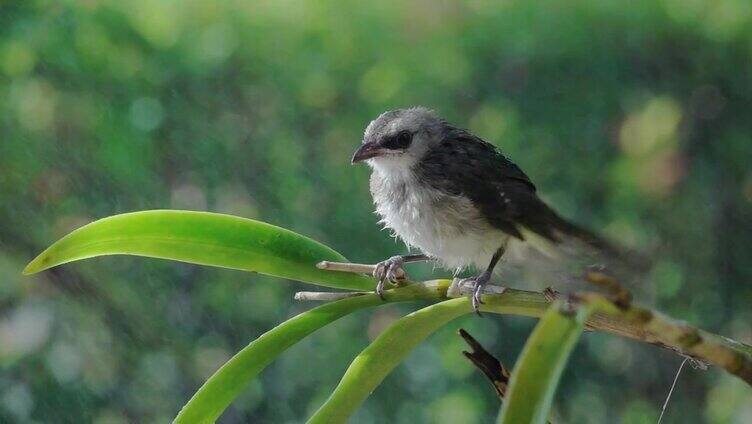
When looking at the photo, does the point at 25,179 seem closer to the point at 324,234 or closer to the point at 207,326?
the point at 207,326

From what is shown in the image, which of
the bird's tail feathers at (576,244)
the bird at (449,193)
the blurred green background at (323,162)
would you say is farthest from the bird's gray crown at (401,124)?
the blurred green background at (323,162)

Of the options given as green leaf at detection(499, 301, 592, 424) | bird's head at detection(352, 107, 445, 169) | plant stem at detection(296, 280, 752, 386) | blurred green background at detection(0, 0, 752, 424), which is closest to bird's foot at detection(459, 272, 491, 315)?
plant stem at detection(296, 280, 752, 386)

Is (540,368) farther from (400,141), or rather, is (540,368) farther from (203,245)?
(400,141)

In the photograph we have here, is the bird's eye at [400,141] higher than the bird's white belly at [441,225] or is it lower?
higher

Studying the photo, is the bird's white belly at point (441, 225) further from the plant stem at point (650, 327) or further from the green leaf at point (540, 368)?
the green leaf at point (540, 368)

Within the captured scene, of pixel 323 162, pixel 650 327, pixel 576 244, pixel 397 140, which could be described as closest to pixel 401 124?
pixel 397 140
